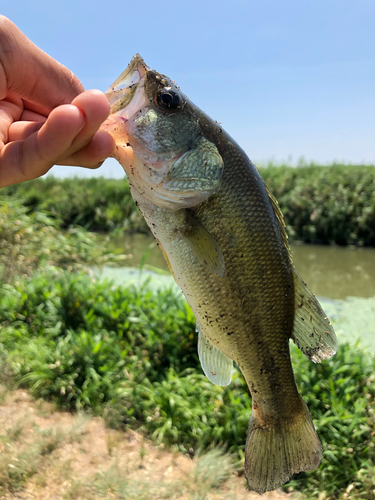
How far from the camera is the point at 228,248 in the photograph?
1529 millimetres

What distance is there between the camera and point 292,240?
37.6 feet

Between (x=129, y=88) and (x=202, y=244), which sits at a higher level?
(x=129, y=88)

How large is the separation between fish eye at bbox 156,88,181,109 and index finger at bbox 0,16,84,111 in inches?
21.8

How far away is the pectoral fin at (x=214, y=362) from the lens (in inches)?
68.2

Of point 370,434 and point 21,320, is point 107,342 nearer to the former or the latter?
point 21,320

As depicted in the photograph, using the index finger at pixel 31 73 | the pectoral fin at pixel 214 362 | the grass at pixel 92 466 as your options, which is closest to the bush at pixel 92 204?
the grass at pixel 92 466

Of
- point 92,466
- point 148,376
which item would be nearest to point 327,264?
point 148,376

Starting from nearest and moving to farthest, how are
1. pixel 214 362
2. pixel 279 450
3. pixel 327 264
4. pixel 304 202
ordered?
pixel 279 450 < pixel 214 362 < pixel 327 264 < pixel 304 202

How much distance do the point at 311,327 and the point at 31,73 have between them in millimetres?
1572

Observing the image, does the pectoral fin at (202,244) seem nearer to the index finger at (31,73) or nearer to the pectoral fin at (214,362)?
the pectoral fin at (214,362)

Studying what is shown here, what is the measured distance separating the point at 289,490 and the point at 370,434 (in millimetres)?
731

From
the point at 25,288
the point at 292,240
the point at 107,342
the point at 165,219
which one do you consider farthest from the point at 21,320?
the point at 292,240

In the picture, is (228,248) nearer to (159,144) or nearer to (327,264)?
(159,144)

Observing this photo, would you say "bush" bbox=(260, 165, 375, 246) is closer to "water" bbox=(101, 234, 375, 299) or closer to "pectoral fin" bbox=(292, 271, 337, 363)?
"water" bbox=(101, 234, 375, 299)
